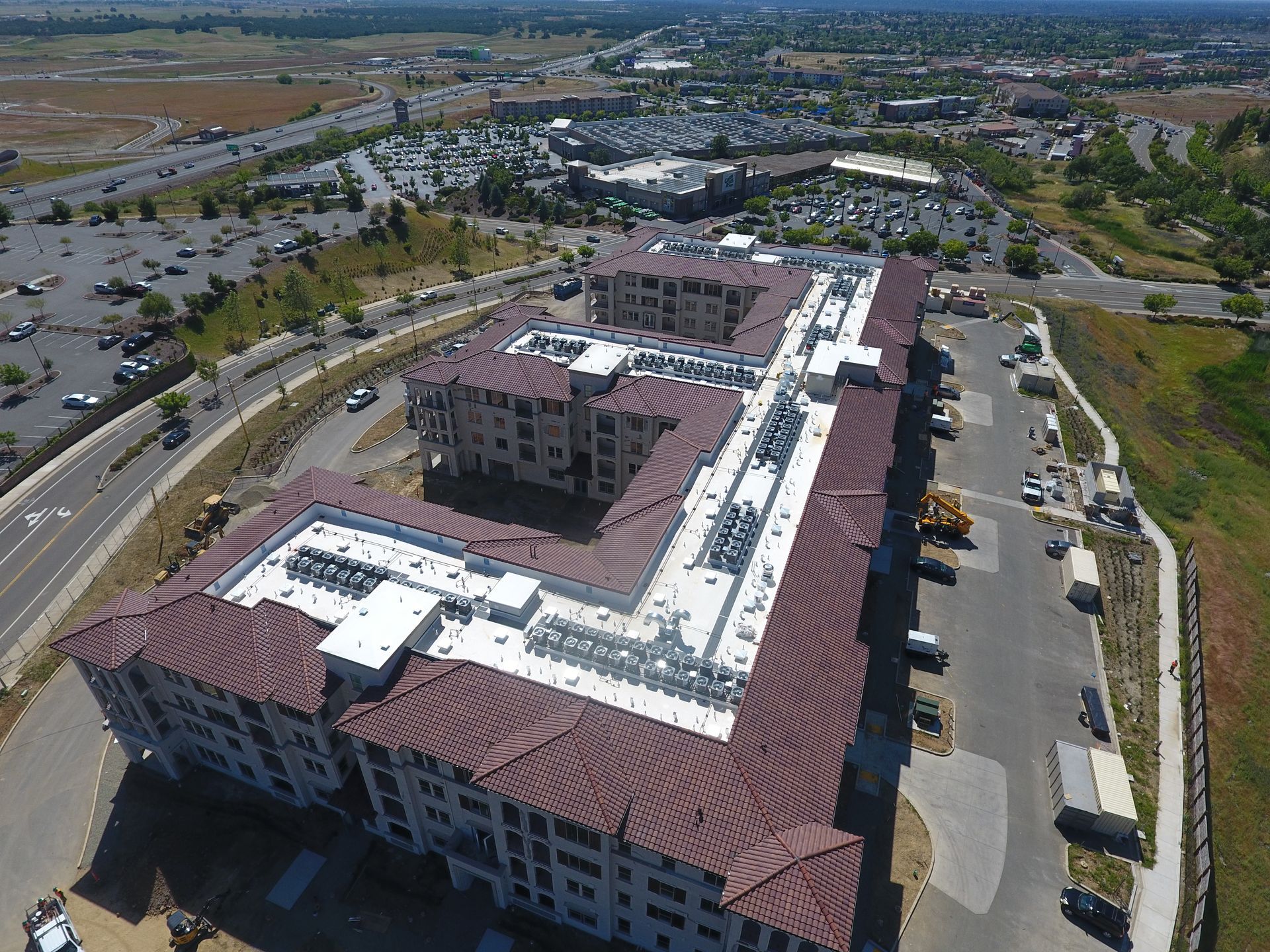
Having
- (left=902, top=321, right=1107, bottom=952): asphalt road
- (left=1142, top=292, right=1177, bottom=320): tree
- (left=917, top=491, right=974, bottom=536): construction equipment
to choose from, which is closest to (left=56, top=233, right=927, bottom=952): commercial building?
(left=902, top=321, right=1107, bottom=952): asphalt road

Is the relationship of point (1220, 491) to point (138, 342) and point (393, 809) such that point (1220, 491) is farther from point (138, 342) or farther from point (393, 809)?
point (138, 342)

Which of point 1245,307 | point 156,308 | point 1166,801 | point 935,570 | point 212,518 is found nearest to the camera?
point 1166,801

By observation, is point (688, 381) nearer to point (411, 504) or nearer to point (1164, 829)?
point (411, 504)

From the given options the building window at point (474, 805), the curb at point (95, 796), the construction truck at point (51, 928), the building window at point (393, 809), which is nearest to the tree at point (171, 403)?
the curb at point (95, 796)

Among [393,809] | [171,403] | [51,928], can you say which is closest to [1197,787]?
[393,809]

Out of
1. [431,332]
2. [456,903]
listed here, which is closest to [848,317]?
[431,332]

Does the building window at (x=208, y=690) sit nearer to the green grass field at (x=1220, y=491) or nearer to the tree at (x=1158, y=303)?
the green grass field at (x=1220, y=491)

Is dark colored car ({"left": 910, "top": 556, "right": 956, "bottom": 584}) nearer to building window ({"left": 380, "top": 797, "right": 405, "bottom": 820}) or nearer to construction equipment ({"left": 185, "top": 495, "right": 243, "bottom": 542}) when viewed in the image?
building window ({"left": 380, "top": 797, "right": 405, "bottom": 820})
